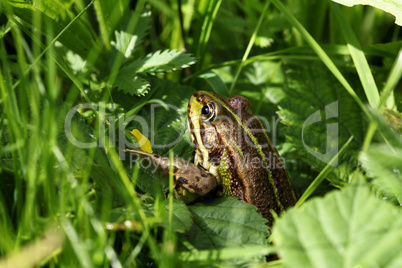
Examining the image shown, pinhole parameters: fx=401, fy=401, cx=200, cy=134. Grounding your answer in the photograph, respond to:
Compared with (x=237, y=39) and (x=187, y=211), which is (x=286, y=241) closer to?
(x=187, y=211)

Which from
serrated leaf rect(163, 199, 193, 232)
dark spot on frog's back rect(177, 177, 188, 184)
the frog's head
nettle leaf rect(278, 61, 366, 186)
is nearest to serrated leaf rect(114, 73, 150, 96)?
the frog's head

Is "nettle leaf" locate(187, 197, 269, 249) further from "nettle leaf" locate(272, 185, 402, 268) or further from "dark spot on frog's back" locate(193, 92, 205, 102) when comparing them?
"dark spot on frog's back" locate(193, 92, 205, 102)

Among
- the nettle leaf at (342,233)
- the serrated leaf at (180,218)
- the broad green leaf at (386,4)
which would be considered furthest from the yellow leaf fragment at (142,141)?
the broad green leaf at (386,4)

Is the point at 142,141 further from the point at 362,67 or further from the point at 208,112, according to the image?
the point at 362,67

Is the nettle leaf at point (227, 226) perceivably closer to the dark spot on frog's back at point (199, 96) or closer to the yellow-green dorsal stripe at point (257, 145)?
the yellow-green dorsal stripe at point (257, 145)

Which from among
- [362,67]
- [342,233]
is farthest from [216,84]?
[342,233]
